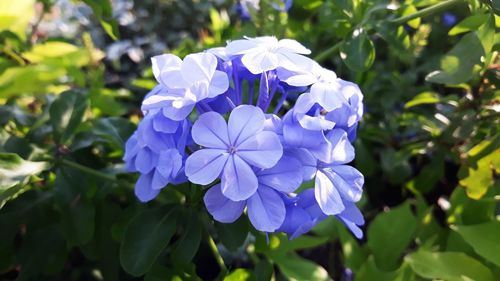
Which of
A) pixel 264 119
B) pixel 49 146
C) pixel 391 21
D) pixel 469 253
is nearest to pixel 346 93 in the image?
pixel 264 119

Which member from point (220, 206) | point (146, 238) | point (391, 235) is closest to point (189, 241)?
point (146, 238)

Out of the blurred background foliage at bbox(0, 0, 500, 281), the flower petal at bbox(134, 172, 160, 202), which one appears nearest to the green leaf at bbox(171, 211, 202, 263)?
the blurred background foliage at bbox(0, 0, 500, 281)

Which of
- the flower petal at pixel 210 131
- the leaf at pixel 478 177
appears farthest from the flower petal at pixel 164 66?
the leaf at pixel 478 177

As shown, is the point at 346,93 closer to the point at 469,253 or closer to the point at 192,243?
the point at 192,243

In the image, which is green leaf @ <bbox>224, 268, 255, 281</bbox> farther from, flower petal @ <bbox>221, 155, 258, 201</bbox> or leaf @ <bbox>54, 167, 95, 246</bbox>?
leaf @ <bbox>54, 167, 95, 246</bbox>

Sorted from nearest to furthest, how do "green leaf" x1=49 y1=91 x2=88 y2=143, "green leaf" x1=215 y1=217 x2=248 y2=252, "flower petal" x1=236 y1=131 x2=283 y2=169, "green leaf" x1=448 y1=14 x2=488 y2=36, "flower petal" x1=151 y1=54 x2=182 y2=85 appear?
"flower petal" x1=236 y1=131 x2=283 y2=169
"flower petal" x1=151 y1=54 x2=182 y2=85
"green leaf" x1=215 y1=217 x2=248 y2=252
"green leaf" x1=448 y1=14 x2=488 y2=36
"green leaf" x1=49 y1=91 x2=88 y2=143
